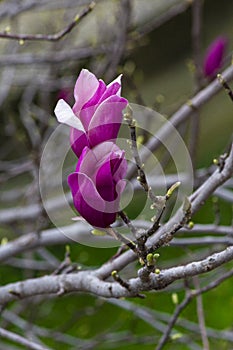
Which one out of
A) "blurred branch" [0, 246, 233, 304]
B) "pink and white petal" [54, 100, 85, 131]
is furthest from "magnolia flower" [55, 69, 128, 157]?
"blurred branch" [0, 246, 233, 304]

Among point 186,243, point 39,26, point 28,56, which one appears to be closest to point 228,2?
point 39,26

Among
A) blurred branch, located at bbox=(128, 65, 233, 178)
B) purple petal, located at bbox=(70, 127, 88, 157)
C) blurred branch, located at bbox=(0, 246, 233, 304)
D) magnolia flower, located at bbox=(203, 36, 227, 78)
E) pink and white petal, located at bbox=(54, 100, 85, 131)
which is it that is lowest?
blurred branch, located at bbox=(0, 246, 233, 304)

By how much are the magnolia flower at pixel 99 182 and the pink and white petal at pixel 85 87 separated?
0.05 meters

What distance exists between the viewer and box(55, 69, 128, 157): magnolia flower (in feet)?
1.70

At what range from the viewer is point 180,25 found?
3625mm

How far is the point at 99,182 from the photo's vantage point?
539 mm

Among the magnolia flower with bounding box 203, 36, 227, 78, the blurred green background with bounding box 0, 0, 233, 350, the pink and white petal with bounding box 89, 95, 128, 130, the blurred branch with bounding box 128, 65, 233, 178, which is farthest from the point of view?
the blurred green background with bounding box 0, 0, 233, 350

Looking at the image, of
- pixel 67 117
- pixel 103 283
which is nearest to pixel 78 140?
pixel 67 117

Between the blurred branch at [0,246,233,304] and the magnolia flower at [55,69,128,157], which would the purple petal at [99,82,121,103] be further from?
the blurred branch at [0,246,233,304]

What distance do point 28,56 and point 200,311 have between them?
47.5 inches

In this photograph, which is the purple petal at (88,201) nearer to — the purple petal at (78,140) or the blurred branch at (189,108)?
the purple petal at (78,140)

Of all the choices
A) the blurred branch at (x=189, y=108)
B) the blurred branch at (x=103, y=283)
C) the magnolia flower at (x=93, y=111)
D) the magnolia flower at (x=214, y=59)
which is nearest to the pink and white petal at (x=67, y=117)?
the magnolia flower at (x=93, y=111)

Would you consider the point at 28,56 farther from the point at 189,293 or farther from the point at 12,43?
the point at 189,293

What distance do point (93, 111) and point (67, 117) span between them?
3 cm
